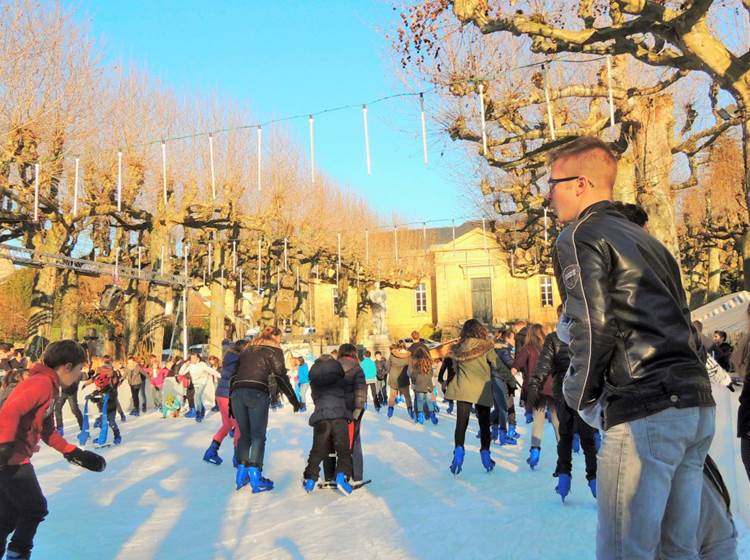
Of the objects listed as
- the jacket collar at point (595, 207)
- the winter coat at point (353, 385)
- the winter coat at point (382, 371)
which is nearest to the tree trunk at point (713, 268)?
the winter coat at point (382, 371)

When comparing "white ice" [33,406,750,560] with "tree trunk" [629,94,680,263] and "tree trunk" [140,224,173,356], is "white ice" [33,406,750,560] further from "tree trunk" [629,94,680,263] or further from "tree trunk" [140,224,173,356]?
"tree trunk" [140,224,173,356]

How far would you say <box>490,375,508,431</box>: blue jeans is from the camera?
11198 mm

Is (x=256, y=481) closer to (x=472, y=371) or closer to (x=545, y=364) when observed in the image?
(x=472, y=371)

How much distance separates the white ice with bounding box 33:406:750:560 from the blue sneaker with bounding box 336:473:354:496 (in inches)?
4.0

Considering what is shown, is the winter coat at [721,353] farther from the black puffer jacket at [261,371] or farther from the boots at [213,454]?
the boots at [213,454]

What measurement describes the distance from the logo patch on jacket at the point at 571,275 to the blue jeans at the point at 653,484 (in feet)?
1.56

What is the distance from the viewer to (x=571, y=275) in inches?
91.2

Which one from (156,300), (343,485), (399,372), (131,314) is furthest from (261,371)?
(131,314)

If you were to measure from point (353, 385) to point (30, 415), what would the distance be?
434 centimetres

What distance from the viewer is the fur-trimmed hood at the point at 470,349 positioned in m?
8.48

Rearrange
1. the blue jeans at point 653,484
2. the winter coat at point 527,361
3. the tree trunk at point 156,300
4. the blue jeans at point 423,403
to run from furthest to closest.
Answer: the tree trunk at point 156,300 → the blue jeans at point 423,403 → the winter coat at point 527,361 → the blue jeans at point 653,484

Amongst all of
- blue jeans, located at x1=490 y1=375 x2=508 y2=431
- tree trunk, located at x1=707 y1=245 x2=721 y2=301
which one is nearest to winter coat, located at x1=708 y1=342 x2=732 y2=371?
blue jeans, located at x1=490 y1=375 x2=508 y2=431

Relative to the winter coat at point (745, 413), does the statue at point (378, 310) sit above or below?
above

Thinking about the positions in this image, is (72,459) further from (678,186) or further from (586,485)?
(678,186)
